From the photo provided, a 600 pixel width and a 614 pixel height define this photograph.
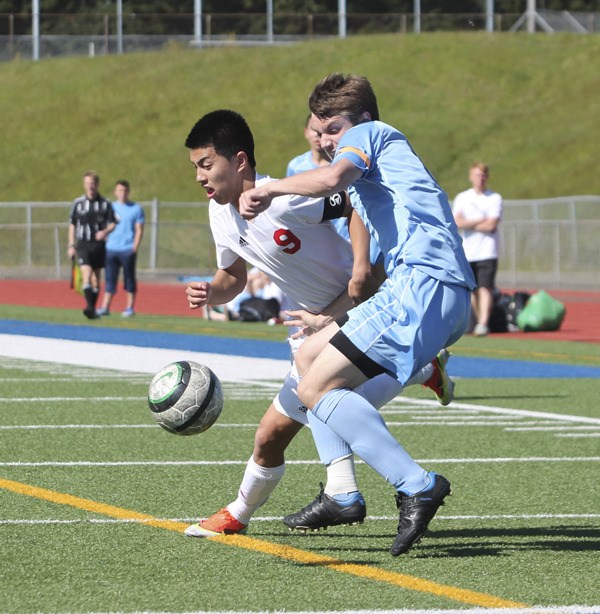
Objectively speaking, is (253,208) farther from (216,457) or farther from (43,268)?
(43,268)

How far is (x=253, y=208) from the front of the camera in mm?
5648

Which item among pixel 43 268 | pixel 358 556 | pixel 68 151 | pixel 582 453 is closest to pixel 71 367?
pixel 582 453

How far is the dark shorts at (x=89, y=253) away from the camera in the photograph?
22.2 metres

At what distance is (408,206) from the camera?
5902mm

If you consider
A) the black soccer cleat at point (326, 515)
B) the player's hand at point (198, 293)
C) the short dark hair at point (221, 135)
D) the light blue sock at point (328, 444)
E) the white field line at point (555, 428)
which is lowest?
the white field line at point (555, 428)

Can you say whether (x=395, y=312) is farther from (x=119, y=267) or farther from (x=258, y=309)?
(x=119, y=267)

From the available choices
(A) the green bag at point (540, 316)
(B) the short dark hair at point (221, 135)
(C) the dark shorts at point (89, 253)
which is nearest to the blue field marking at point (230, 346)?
(C) the dark shorts at point (89, 253)

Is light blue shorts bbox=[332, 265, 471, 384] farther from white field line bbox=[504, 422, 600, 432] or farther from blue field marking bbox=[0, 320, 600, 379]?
blue field marking bbox=[0, 320, 600, 379]

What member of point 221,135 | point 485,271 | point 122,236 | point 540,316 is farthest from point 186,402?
point 122,236

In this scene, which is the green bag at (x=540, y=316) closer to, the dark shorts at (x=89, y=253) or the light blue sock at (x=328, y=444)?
the dark shorts at (x=89, y=253)

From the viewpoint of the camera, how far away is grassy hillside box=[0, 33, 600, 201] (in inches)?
2135

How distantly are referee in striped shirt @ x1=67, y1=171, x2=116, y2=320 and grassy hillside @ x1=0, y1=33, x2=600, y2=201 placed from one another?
95.8 feet

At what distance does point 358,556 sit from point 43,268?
38170mm

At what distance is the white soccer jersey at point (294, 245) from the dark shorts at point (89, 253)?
15.7m
